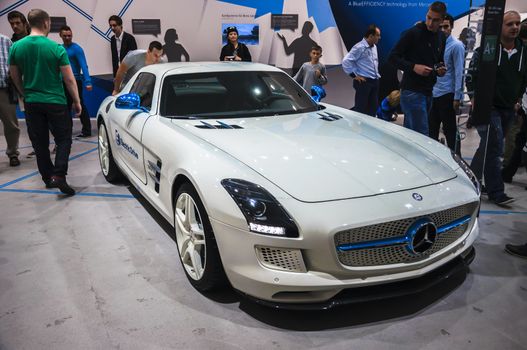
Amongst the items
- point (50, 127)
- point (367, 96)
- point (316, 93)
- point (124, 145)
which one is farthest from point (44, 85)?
point (367, 96)

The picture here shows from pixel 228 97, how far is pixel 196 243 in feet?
4.45

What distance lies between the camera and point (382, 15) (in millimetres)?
8578

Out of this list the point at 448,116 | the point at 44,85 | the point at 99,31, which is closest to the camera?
the point at 44,85

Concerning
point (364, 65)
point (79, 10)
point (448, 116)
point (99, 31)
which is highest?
point (79, 10)

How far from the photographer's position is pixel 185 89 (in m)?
3.38

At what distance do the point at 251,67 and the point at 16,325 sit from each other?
8.12 ft

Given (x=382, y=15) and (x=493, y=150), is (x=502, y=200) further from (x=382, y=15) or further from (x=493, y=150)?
(x=382, y=15)

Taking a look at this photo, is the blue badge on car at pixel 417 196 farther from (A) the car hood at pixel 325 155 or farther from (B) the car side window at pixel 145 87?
(B) the car side window at pixel 145 87

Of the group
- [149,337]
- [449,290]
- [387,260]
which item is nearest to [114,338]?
[149,337]

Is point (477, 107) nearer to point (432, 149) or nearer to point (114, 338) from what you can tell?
point (432, 149)

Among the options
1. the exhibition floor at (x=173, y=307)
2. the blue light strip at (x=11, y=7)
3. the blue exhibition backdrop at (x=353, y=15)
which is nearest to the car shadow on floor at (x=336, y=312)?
the exhibition floor at (x=173, y=307)

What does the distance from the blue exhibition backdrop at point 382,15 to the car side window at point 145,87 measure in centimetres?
560

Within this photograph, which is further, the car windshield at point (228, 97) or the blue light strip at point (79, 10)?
the blue light strip at point (79, 10)

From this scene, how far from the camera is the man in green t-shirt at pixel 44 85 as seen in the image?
157 inches
